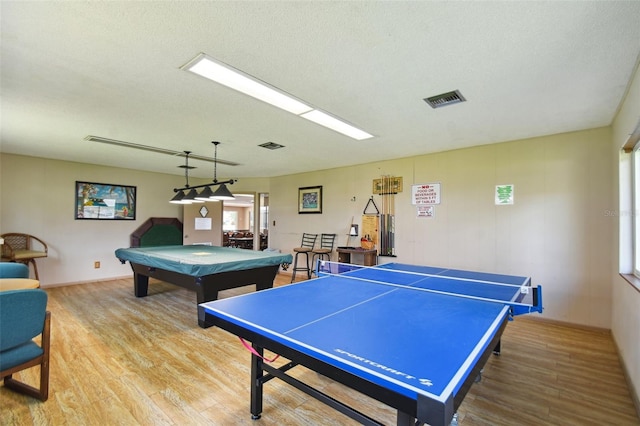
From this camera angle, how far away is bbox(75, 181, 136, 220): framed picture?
595 cm

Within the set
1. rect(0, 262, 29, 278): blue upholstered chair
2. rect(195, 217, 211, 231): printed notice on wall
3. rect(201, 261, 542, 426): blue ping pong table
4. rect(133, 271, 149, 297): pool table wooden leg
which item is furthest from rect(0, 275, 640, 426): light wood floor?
rect(195, 217, 211, 231): printed notice on wall

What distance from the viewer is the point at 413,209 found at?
5.02 meters

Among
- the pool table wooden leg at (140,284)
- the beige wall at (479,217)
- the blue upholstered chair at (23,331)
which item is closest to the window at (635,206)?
the beige wall at (479,217)

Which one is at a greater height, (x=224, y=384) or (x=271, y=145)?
(x=271, y=145)

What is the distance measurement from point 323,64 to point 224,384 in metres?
2.52

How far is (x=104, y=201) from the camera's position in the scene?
6242 millimetres

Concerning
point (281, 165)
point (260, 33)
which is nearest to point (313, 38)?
point (260, 33)

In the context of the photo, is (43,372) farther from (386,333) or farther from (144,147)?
(144,147)

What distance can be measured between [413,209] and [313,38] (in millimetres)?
3677

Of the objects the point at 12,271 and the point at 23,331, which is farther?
the point at 12,271

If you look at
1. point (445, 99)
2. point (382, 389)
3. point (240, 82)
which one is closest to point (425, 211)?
point (445, 99)

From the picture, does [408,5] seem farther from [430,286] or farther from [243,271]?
[243,271]

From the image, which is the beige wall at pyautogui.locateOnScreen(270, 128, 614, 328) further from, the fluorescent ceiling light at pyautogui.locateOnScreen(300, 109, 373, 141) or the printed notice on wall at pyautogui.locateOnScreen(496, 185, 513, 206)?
the fluorescent ceiling light at pyautogui.locateOnScreen(300, 109, 373, 141)

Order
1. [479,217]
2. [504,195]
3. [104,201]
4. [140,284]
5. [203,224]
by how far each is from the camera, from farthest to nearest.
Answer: [203,224], [104,201], [140,284], [479,217], [504,195]
